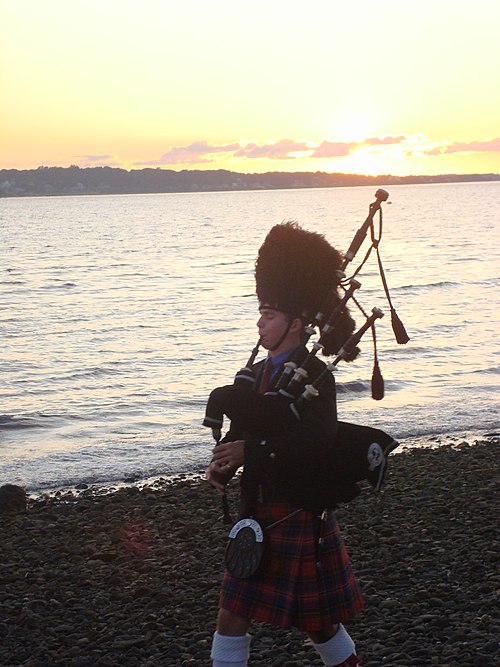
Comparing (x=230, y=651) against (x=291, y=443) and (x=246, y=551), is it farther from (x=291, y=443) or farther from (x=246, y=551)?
(x=291, y=443)

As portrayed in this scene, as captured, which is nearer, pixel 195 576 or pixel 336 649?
pixel 336 649

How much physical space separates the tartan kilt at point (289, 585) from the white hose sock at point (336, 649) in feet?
0.38

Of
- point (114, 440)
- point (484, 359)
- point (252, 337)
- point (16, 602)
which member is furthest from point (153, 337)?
point (16, 602)

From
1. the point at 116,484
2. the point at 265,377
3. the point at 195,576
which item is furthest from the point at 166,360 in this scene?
the point at 265,377

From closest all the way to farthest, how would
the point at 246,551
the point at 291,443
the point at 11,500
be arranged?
1. the point at 291,443
2. the point at 246,551
3. the point at 11,500

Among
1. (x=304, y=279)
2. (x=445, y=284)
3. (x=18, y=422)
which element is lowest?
(x=445, y=284)

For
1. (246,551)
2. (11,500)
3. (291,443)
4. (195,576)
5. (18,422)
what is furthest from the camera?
(18,422)

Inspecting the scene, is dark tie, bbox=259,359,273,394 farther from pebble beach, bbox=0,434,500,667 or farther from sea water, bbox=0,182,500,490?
sea water, bbox=0,182,500,490

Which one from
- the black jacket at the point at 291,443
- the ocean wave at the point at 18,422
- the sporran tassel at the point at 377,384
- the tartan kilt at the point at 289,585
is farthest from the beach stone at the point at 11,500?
the sporran tassel at the point at 377,384

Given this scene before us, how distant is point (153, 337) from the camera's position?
2795 centimetres

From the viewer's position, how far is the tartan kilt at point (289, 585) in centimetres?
424

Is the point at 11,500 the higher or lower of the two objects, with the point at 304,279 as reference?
lower

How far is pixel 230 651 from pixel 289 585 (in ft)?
1.24

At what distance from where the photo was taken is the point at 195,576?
26.5ft
